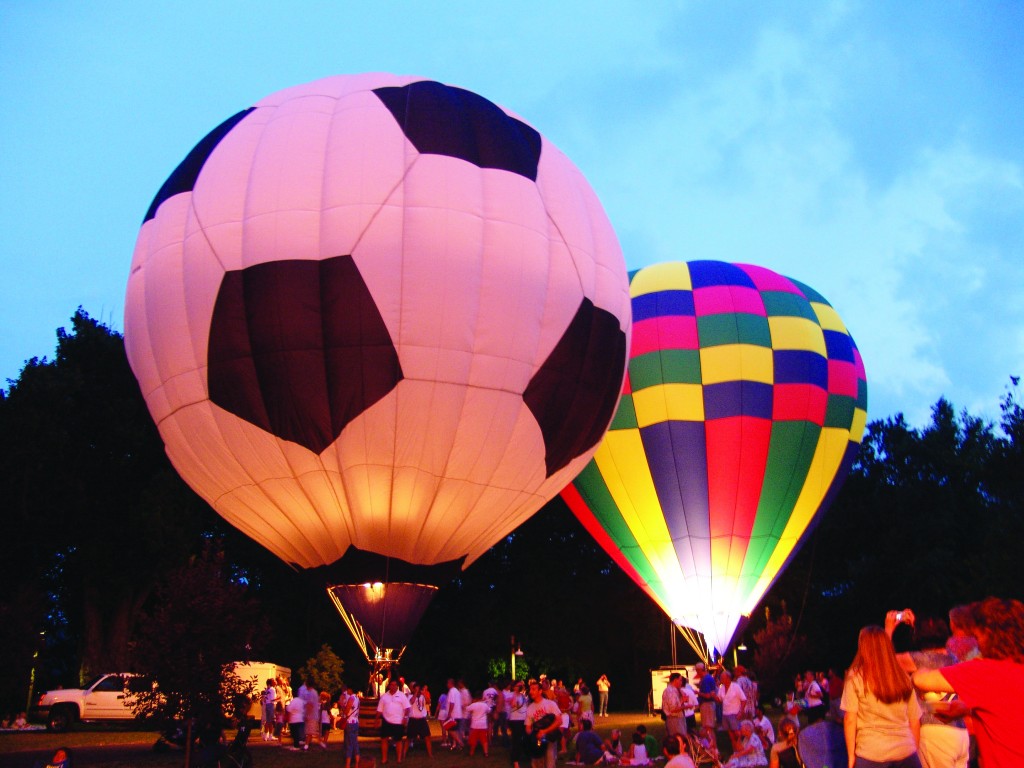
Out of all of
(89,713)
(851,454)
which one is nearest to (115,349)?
(89,713)

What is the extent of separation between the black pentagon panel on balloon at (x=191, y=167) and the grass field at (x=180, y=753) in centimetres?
595

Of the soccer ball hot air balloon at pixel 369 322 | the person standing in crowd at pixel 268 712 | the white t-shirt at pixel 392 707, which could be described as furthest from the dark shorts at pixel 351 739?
the person standing in crowd at pixel 268 712

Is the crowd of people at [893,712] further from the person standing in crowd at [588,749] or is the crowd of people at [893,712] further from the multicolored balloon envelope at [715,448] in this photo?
the multicolored balloon envelope at [715,448]

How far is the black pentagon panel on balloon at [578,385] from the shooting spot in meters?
10.1

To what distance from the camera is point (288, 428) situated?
9.59 metres

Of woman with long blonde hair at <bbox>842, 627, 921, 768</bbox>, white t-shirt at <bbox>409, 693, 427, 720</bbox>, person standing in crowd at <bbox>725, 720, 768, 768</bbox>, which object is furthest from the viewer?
white t-shirt at <bbox>409, 693, 427, 720</bbox>

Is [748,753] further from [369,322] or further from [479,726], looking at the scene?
[369,322]

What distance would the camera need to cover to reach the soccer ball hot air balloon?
371 inches

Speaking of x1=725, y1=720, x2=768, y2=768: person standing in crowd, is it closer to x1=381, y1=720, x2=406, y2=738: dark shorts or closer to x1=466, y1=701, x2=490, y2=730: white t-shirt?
x1=466, y1=701, x2=490, y2=730: white t-shirt

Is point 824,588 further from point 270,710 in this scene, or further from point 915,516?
point 270,710

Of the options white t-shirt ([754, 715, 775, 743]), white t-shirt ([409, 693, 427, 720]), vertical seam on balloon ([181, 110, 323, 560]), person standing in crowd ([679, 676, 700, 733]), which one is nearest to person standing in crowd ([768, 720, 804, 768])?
white t-shirt ([754, 715, 775, 743])

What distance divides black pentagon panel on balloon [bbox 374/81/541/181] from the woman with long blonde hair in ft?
24.5

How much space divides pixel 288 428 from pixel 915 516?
25506 mm

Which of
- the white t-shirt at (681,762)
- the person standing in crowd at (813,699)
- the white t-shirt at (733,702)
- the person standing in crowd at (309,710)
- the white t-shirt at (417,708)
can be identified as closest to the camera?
the white t-shirt at (681,762)
